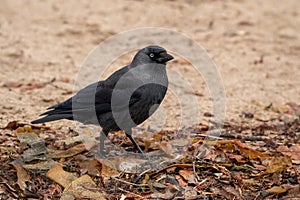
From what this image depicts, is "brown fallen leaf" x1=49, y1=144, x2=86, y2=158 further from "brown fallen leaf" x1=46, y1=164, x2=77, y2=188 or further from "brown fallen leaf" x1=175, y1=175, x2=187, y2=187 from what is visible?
"brown fallen leaf" x1=175, y1=175, x2=187, y2=187

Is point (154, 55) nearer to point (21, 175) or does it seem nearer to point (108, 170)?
point (108, 170)

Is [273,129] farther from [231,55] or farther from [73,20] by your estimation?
[73,20]

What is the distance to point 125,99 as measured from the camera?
4.97 metres

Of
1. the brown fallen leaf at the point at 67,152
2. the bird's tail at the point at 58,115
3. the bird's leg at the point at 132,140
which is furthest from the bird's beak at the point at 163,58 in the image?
the brown fallen leaf at the point at 67,152

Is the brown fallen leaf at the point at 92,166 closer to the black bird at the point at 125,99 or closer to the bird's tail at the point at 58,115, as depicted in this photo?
the black bird at the point at 125,99

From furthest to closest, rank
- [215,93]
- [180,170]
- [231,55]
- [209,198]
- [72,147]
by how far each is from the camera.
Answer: [231,55], [215,93], [72,147], [180,170], [209,198]

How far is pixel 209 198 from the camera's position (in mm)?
4383

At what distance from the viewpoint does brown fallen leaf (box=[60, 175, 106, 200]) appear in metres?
4.39

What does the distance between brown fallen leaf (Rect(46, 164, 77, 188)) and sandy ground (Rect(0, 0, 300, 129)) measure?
1330 mm

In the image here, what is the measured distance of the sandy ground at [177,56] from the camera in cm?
677

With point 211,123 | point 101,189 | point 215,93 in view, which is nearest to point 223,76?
point 215,93

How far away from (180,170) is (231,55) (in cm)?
389

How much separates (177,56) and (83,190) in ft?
13.4

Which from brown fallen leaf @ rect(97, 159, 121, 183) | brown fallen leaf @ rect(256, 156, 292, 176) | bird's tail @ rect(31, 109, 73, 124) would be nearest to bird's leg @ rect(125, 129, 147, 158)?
brown fallen leaf @ rect(97, 159, 121, 183)
